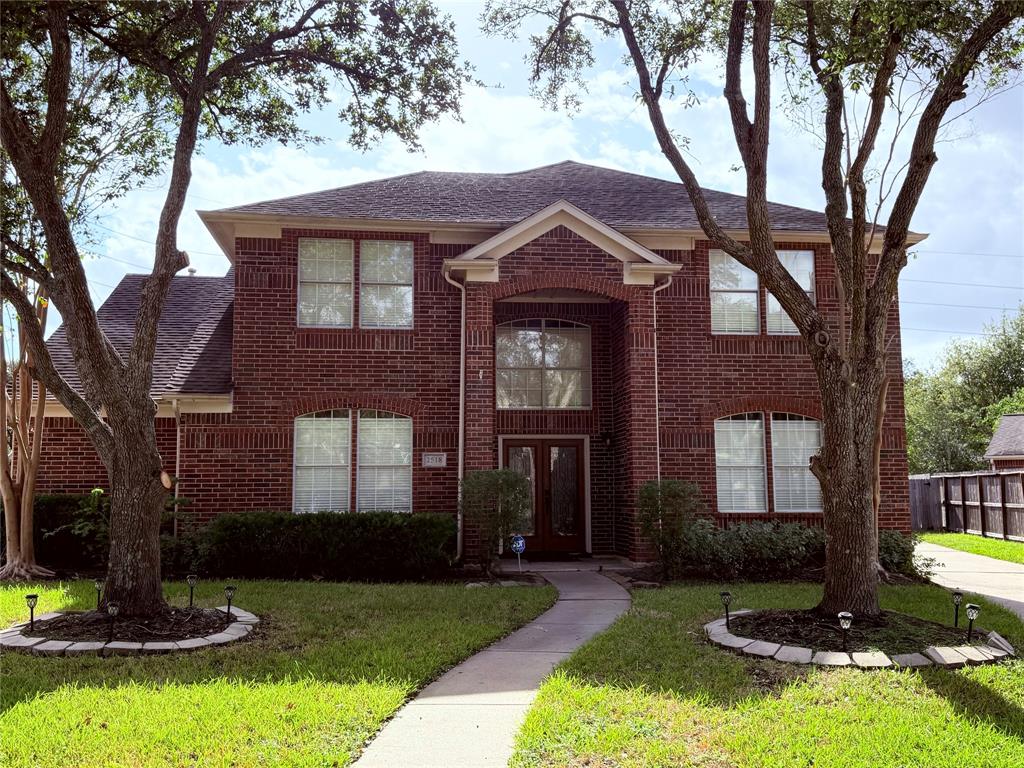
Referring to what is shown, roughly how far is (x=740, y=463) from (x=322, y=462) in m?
7.37

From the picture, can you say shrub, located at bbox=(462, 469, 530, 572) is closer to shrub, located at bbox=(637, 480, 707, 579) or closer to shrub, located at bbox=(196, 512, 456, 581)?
shrub, located at bbox=(196, 512, 456, 581)

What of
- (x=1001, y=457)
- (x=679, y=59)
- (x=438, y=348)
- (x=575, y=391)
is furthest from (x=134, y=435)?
(x=1001, y=457)

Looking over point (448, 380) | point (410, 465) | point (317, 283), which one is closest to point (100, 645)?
point (410, 465)

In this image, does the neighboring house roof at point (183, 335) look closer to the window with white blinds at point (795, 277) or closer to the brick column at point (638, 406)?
the brick column at point (638, 406)

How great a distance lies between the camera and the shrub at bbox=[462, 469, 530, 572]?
12.0 metres

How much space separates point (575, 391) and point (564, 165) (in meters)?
6.11

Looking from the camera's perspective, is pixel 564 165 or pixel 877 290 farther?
pixel 564 165

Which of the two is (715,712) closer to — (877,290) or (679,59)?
(877,290)

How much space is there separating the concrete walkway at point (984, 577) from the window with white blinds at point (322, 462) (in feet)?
31.6

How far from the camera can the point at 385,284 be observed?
13828mm

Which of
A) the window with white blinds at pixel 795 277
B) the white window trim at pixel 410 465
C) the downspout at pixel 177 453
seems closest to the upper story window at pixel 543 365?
the white window trim at pixel 410 465

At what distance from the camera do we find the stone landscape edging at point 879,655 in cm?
631

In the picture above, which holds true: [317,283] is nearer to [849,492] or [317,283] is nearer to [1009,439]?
[849,492]

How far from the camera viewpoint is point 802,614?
7828 millimetres
